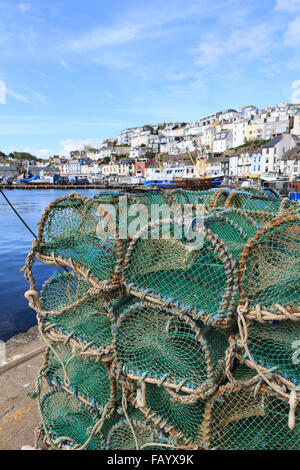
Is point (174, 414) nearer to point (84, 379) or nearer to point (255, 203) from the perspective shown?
point (84, 379)

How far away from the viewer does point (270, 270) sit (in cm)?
182

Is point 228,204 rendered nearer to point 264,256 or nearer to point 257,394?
point 264,256

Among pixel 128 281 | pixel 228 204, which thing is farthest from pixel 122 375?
pixel 228 204

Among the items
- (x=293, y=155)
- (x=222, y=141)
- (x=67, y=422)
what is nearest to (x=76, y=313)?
(x=67, y=422)

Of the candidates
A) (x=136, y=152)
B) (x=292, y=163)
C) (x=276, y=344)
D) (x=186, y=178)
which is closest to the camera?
(x=276, y=344)

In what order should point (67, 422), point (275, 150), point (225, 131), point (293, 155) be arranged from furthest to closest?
point (225, 131), point (275, 150), point (293, 155), point (67, 422)

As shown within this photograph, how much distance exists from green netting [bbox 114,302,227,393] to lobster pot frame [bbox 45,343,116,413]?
9.4 inches

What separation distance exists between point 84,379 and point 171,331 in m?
0.80

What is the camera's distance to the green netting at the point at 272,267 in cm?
171

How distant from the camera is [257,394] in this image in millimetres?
1737

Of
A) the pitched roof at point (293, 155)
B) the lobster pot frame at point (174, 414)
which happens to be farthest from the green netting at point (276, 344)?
the pitched roof at point (293, 155)

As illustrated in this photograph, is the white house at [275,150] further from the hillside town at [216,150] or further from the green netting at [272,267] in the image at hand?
the green netting at [272,267]

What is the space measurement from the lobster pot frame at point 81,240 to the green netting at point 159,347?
283 millimetres
